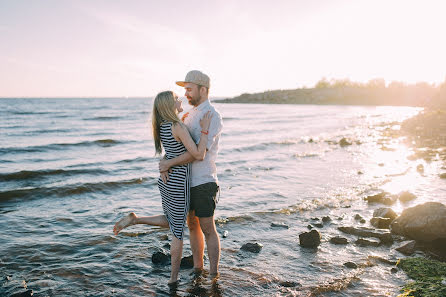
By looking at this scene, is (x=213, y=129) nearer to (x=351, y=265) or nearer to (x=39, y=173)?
(x=351, y=265)

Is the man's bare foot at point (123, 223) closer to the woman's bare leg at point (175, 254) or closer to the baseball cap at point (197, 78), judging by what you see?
the woman's bare leg at point (175, 254)

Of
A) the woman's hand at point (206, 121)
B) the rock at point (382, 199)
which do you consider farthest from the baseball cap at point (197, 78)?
the rock at point (382, 199)

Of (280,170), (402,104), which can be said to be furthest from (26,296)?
(402,104)

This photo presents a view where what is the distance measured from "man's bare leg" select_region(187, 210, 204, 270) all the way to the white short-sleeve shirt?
25.0 inches

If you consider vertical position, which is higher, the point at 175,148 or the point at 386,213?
the point at 175,148

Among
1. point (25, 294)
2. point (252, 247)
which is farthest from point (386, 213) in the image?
point (25, 294)

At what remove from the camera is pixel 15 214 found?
8.68 meters

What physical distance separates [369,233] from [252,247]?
243cm

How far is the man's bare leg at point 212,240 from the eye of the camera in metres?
4.75

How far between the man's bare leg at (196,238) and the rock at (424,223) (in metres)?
4.04

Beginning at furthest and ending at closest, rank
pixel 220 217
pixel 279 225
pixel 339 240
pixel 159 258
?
1. pixel 220 217
2. pixel 279 225
3. pixel 339 240
4. pixel 159 258

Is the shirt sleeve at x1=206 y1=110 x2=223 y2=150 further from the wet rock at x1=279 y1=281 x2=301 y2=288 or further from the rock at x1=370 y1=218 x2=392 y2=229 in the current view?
the rock at x1=370 y1=218 x2=392 y2=229

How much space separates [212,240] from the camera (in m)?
4.90

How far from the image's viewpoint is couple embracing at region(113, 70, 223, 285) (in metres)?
4.36
